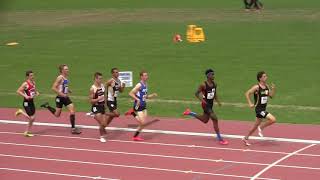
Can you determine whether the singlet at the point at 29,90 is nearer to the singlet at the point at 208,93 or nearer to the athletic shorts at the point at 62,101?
the athletic shorts at the point at 62,101

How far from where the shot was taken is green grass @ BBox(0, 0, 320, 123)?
20.3 meters

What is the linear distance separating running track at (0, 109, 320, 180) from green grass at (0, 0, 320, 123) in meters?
2.46

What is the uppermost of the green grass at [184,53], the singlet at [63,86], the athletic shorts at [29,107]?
the singlet at [63,86]

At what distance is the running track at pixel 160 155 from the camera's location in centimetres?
1097

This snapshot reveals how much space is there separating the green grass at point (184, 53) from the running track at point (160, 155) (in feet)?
8.08

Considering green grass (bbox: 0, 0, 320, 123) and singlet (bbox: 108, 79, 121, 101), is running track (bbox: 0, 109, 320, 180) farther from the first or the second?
green grass (bbox: 0, 0, 320, 123)

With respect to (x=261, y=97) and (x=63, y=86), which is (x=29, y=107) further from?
(x=261, y=97)

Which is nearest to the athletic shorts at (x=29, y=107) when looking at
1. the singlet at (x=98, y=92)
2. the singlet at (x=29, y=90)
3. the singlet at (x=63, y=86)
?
the singlet at (x=29, y=90)

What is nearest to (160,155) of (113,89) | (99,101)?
(99,101)

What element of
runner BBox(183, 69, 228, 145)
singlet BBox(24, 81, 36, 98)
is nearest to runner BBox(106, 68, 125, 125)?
singlet BBox(24, 81, 36, 98)

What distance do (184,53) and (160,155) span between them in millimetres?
17910

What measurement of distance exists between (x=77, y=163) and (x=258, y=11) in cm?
3465

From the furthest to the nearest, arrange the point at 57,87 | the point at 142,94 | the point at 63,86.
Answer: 1. the point at 63,86
2. the point at 57,87
3. the point at 142,94

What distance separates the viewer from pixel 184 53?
98.4ft
